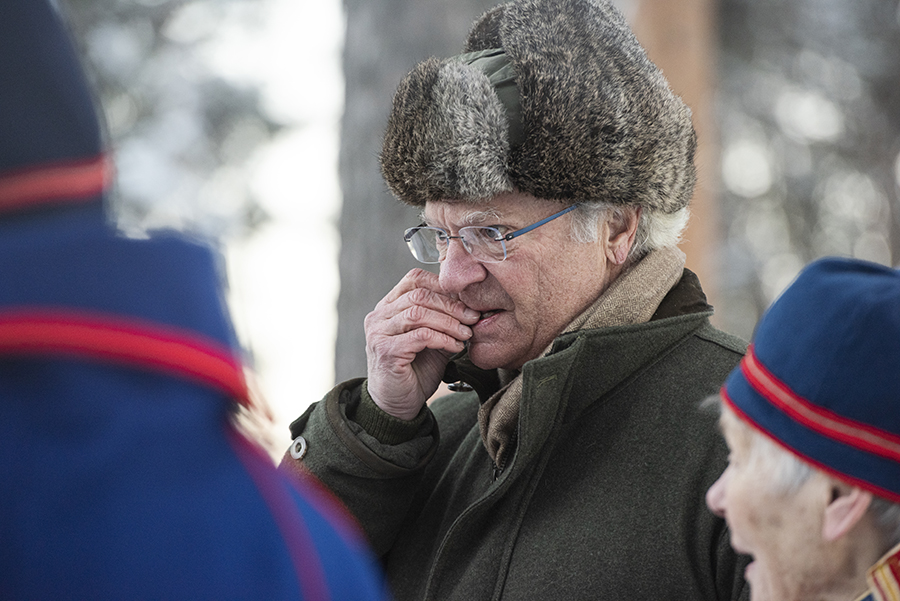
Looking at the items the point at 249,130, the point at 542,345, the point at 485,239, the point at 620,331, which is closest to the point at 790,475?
the point at 620,331

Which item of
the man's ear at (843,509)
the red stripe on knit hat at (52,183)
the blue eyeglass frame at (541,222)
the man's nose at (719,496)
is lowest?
the man's nose at (719,496)

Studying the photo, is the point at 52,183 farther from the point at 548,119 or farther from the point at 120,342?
the point at 548,119

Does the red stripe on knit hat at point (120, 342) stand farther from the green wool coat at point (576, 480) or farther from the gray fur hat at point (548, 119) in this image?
the gray fur hat at point (548, 119)

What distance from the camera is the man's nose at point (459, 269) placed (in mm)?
2238

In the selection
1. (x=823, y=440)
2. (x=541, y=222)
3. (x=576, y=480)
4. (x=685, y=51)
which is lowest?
(x=576, y=480)

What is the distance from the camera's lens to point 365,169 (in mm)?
4457

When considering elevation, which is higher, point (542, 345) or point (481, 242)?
point (481, 242)

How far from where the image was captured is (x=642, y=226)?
226cm

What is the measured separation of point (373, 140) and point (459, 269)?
90.8 inches

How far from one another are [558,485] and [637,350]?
14.8 inches

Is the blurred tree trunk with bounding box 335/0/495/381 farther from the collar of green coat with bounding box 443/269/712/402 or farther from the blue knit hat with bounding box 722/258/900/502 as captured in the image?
the blue knit hat with bounding box 722/258/900/502

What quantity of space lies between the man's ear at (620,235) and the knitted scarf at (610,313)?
60 millimetres

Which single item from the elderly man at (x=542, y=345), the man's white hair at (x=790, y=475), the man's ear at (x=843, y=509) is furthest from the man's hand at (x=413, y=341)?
the man's ear at (x=843, y=509)

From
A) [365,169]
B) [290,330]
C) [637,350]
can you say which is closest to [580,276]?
[637,350]
